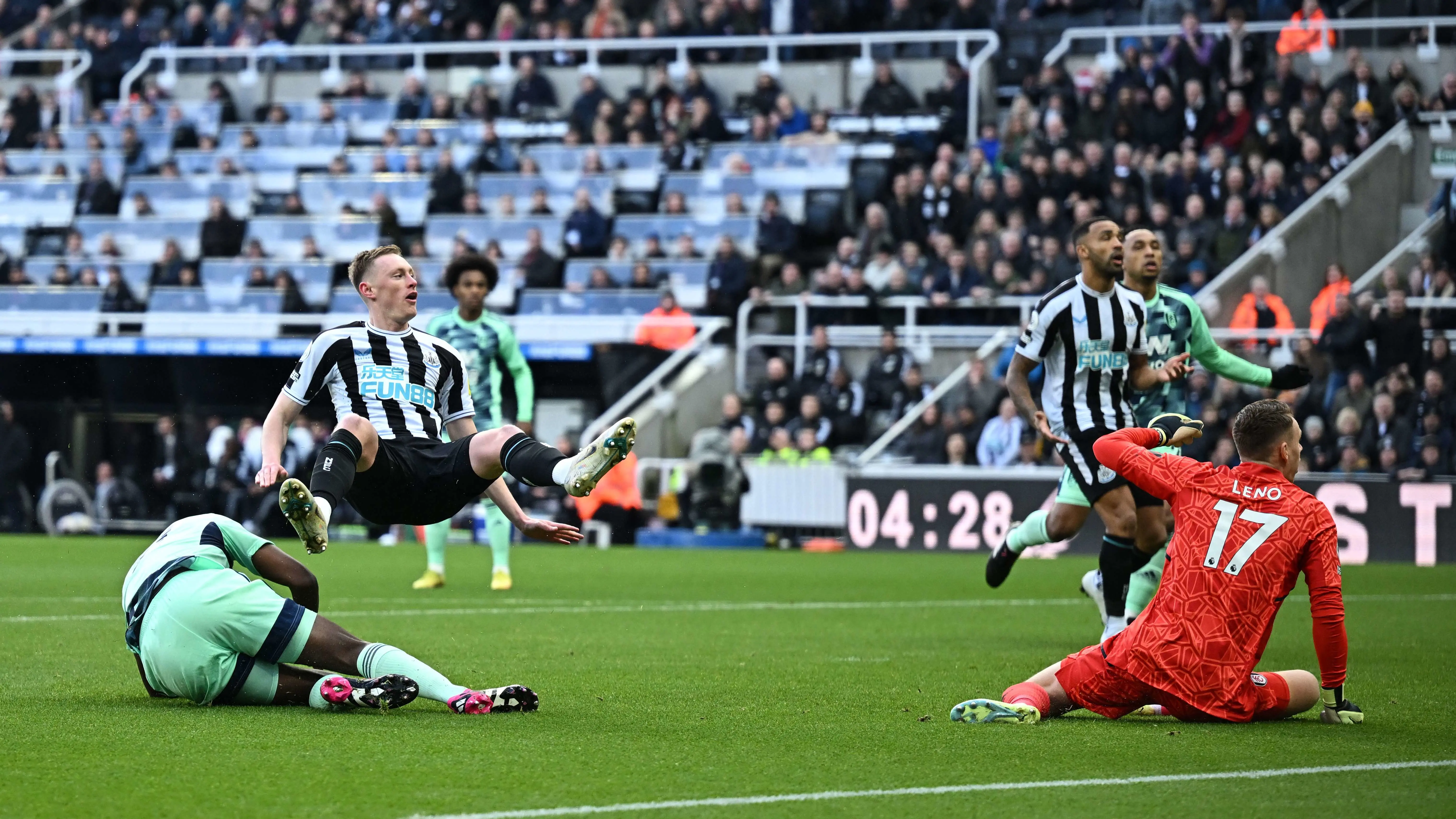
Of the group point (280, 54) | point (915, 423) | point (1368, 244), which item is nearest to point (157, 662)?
point (915, 423)

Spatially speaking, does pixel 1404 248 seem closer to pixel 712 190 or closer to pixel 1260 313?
pixel 1260 313

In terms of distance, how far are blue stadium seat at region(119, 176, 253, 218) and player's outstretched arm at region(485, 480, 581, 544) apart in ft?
65.9

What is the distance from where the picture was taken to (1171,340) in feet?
30.4

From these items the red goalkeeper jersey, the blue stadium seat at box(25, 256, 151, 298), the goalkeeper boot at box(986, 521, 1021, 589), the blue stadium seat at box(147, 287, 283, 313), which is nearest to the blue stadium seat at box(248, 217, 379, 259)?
the blue stadium seat at box(147, 287, 283, 313)

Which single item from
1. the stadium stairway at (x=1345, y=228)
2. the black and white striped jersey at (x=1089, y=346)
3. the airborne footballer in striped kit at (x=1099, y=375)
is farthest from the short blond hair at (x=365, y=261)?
the stadium stairway at (x=1345, y=228)

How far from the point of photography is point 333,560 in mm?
16484

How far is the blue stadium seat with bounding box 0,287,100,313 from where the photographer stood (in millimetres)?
24391

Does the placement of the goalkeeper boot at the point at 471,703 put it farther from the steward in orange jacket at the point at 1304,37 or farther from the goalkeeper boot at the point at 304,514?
the steward in orange jacket at the point at 1304,37

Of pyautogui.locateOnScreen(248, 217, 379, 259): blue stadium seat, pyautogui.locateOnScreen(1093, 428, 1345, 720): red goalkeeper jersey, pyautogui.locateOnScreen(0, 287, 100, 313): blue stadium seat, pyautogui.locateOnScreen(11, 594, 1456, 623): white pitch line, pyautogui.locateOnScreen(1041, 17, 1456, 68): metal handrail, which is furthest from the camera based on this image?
pyautogui.locateOnScreen(248, 217, 379, 259): blue stadium seat

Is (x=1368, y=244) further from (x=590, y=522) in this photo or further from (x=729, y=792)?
(x=729, y=792)

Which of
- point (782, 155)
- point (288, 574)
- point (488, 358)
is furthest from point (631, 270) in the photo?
point (288, 574)

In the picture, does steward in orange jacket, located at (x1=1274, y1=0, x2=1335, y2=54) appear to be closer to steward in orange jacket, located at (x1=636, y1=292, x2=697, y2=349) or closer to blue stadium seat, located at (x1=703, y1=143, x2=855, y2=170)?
blue stadium seat, located at (x1=703, y1=143, x2=855, y2=170)

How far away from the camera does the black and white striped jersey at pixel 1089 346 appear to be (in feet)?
28.5

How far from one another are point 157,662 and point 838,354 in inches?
599
